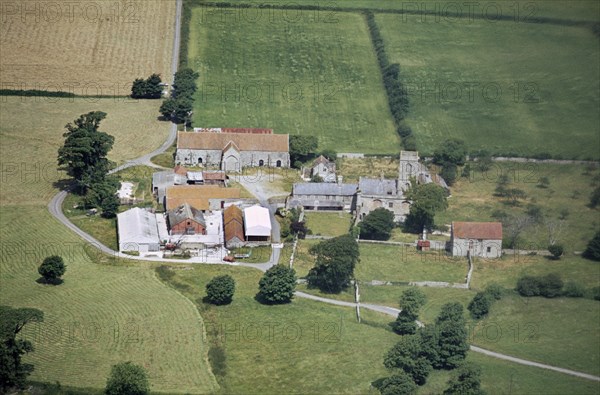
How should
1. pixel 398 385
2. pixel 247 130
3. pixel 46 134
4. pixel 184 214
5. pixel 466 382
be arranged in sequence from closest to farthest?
pixel 398 385 → pixel 466 382 → pixel 184 214 → pixel 46 134 → pixel 247 130

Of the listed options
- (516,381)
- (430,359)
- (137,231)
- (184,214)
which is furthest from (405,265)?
(137,231)

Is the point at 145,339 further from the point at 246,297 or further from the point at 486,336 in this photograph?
the point at 486,336

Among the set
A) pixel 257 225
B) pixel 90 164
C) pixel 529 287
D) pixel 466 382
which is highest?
pixel 90 164

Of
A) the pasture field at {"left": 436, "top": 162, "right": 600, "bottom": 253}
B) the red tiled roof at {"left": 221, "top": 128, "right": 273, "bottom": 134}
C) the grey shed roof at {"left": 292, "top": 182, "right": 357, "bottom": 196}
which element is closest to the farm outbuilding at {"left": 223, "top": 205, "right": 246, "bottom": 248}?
the grey shed roof at {"left": 292, "top": 182, "right": 357, "bottom": 196}

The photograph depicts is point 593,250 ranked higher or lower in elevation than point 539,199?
lower

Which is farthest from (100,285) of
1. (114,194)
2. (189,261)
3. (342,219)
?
(342,219)

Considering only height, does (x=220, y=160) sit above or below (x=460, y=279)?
above

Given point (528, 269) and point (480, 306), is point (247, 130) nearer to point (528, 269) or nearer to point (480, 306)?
point (528, 269)

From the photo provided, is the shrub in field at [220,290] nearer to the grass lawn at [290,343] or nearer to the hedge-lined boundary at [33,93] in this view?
the grass lawn at [290,343]
